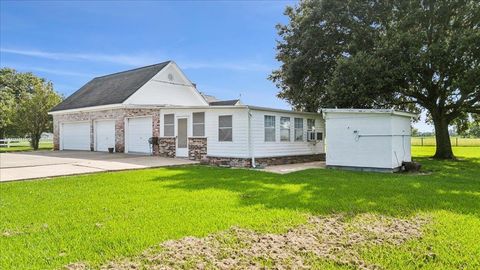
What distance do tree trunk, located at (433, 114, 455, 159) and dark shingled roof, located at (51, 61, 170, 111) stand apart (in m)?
17.1

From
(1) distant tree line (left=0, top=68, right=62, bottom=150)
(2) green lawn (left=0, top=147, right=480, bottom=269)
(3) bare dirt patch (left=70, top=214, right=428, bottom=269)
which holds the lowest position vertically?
(3) bare dirt patch (left=70, top=214, right=428, bottom=269)

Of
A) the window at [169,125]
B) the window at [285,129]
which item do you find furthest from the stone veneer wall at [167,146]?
the window at [285,129]

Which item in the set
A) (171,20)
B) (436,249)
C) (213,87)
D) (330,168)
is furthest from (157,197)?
(213,87)

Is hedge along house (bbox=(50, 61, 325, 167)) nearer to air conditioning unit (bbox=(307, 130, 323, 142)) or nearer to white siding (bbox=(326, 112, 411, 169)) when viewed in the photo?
air conditioning unit (bbox=(307, 130, 323, 142))

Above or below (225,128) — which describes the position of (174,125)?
above

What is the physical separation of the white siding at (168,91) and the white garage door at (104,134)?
2.33m

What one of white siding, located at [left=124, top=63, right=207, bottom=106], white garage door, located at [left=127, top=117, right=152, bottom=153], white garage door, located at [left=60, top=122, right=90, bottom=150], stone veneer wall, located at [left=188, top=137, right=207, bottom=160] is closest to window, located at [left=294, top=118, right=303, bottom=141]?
stone veneer wall, located at [left=188, top=137, right=207, bottom=160]

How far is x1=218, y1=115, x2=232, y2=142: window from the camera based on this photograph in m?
14.5

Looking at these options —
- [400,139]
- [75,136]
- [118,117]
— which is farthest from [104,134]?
[400,139]

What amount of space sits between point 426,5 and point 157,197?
16688 millimetres

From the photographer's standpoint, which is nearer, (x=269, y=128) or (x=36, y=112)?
(x=269, y=128)

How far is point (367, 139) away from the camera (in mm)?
12984

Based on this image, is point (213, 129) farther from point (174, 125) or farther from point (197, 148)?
point (174, 125)

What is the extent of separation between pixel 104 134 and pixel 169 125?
6.52 metres
